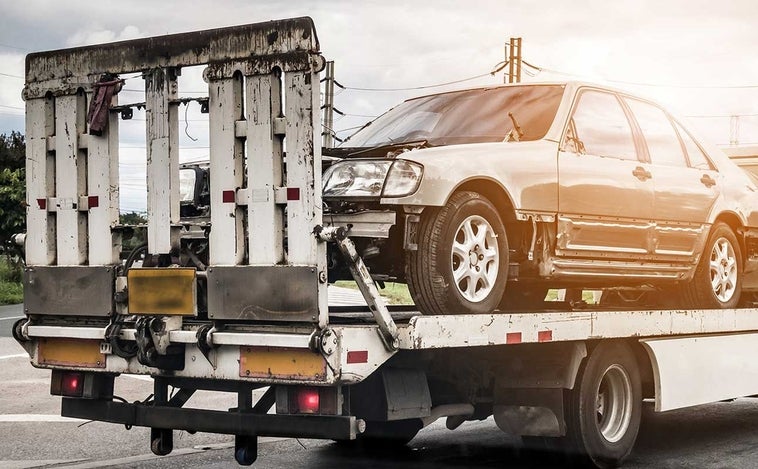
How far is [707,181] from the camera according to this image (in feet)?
29.0

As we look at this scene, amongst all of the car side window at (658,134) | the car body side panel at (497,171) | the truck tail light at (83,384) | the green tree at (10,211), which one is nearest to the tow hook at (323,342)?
the car body side panel at (497,171)

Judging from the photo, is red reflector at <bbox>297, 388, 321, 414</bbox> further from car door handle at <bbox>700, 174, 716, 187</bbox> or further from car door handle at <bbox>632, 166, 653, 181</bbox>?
car door handle at <bbox>700, 174, 716, 187</bbox>

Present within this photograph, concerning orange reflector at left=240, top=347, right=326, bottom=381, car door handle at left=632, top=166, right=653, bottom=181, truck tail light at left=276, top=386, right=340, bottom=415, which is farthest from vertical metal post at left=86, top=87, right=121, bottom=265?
car door handle at left=632, top=166, right=653, bottom=181

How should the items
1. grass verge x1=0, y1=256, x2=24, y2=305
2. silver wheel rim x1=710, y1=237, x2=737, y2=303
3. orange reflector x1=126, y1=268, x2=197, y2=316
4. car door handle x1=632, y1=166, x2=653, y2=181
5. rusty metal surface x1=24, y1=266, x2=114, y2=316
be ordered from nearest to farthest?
1. orange reflector x1=126, y1=268, x2=197, y2=316
2. rusty metal surface x1=24, y1=266, x2=114, y2=316
3. car door handle x1=632, y1=166, x2=653, y2=181
4. silver wheel rim x1=710, y1=237, x2=737, y2=303
5. grass verge x1=0, y1=256, x2=24, y2=305

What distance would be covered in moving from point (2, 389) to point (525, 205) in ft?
22.7

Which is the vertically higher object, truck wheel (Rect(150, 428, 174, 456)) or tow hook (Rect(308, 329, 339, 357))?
tow hook (Rect(308, 329, 339, 357))

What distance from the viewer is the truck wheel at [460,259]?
621cm

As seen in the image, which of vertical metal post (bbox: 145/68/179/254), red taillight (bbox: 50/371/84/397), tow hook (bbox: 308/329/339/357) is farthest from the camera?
red taillight (bbox: 50/371/84/397)

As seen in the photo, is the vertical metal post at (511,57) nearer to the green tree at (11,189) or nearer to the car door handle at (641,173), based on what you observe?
the green tree at (11,189)

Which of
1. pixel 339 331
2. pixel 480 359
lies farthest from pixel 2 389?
pixel 339 331

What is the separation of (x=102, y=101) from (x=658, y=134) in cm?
432

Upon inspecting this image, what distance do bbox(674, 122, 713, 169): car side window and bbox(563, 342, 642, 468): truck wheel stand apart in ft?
6.01

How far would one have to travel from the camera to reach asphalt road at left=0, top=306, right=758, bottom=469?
7.88 meters

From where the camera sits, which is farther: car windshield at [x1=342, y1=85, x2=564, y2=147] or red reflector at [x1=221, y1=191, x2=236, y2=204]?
car windshield at [x1=342, y1=85, x2=564, y2=147]
